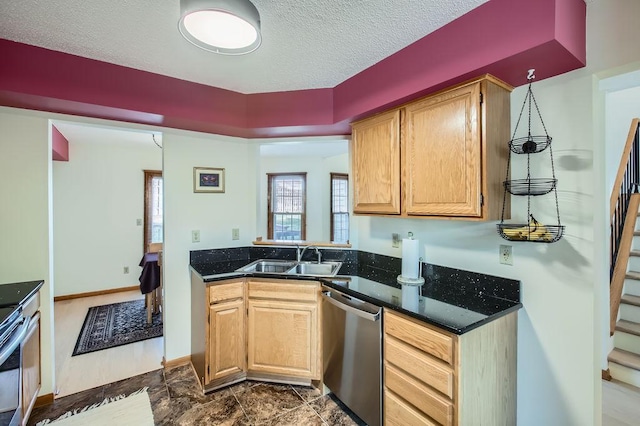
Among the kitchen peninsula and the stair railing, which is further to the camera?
the stair railing

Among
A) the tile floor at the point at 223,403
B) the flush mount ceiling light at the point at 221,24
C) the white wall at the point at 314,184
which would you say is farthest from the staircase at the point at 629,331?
the white wall at the point at 314,184

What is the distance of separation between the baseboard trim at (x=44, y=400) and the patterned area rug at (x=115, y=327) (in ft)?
2.50

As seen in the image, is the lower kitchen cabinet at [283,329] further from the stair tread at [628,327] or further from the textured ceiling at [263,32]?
the stair tread at [628,327]

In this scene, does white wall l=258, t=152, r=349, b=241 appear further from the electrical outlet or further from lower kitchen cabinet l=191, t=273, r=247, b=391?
the electrical outlet

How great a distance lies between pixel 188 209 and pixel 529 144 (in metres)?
2.63

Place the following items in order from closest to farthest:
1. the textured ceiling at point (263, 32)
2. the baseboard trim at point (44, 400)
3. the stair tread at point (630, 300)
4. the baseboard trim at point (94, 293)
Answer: the textured ceiling at point (263, 32), the baseboard trim at point (44, 400), the stair tread at point (630, 300), the baseboard trim at point (94, 293)

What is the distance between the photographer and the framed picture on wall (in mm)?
2795

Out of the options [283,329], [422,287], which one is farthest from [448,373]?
[283,329]

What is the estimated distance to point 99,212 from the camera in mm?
4664

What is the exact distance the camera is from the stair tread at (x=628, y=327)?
250 cm

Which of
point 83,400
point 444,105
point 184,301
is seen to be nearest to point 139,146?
point 184,301

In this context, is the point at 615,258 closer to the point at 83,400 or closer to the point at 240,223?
the point at 240,223

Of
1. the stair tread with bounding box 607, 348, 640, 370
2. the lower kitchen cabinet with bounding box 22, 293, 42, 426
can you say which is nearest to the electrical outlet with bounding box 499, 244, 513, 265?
the stair tread with bounding box 607, 348, 640, 370

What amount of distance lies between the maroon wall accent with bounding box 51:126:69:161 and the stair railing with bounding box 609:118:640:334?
6.24 m
